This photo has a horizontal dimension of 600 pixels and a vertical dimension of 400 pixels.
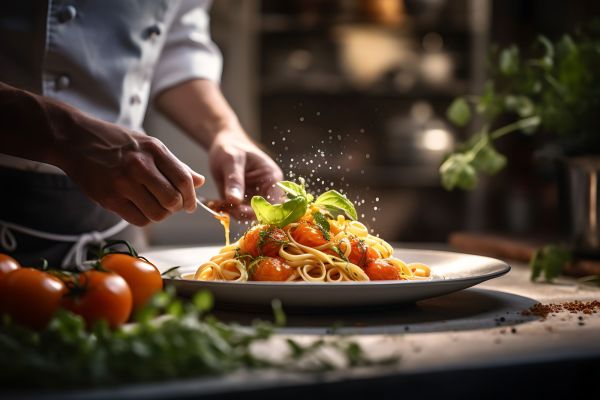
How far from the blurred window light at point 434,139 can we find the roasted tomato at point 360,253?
11.6 ft

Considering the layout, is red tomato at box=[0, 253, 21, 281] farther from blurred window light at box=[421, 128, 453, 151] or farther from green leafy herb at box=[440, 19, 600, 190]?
blurred window light at box=[421, 128, 453, 151]

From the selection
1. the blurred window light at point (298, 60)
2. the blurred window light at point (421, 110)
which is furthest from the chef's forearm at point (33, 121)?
the blurred window light at point (421, 110)

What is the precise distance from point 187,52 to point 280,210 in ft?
3.35

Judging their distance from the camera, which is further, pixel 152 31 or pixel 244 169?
pixel 152 31

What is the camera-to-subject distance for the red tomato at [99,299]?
3.13ft

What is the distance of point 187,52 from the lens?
216cm

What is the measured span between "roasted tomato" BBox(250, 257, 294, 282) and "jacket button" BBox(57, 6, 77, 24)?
2.57 feet

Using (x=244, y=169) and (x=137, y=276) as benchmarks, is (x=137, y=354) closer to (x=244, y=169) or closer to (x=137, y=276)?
(x=137, y=276)

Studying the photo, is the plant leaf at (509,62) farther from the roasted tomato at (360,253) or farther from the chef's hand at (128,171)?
the chef's hand at (128,171)

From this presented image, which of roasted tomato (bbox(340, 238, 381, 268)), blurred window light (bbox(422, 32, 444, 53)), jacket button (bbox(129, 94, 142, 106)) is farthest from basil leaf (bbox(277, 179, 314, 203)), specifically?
blurred window light (bbox(422, 32, 444, 53))

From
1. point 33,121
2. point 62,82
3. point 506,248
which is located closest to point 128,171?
point 33,121

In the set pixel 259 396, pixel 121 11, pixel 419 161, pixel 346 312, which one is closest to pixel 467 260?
pixel 346 312

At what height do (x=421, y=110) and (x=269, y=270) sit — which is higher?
(x=421, y=110)

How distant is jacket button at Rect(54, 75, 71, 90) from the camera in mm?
1716
